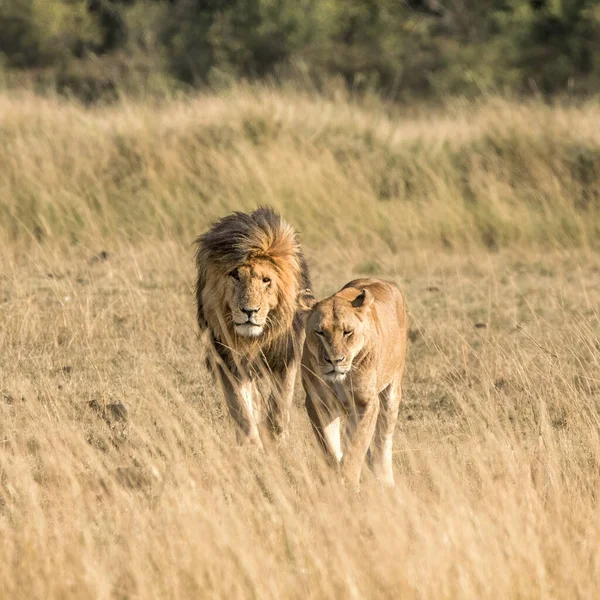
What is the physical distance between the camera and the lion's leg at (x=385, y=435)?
467 cm

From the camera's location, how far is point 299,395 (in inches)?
247

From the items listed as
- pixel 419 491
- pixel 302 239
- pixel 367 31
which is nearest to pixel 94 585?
pixel 419 491

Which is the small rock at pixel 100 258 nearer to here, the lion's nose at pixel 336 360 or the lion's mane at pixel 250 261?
the lion's mane at pixel 250 261

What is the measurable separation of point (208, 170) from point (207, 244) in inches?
226

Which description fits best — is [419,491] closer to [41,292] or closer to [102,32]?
[41,292]

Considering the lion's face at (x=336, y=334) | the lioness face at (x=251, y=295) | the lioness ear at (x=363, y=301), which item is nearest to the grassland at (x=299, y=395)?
the lion's face at (x=336, y=334)

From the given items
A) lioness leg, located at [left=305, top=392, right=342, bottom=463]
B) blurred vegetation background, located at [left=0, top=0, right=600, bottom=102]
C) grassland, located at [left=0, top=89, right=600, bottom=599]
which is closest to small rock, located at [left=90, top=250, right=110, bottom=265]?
grassland, located at [left=0, top=89, right=600, bottom=599]

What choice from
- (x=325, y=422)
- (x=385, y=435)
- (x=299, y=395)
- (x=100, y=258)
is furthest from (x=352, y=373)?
(x=100, y=258)

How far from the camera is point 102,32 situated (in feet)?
103

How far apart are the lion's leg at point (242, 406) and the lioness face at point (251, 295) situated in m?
0.26

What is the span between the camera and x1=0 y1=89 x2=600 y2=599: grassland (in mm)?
3496

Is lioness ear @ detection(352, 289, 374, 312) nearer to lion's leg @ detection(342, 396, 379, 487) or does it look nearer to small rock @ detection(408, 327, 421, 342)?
lion's leg @ detection(342, 396, 379, 487)

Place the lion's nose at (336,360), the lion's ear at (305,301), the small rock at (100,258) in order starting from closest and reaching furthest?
1. the lion's nose at (336,360)
2. the lion's ear at (305,301)
3. the small rock at (100,258)

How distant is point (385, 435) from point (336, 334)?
741mm
